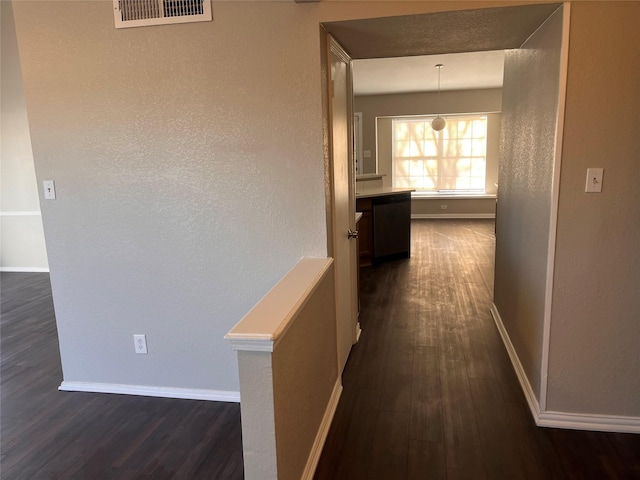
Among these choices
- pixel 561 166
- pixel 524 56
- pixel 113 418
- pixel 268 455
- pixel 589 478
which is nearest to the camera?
pixel 268 455

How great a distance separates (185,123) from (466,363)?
2.30 m

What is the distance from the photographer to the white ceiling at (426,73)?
18.2 ft

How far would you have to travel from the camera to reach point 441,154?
9.04 metres

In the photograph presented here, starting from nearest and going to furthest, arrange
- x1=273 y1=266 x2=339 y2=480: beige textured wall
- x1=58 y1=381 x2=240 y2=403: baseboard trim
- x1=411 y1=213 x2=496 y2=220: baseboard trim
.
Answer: x1=273 y1=266 x2=339 y2=480: beige textured wall < x1=58 y1=381 x2=240 y2=403: baseboard trim < x1=411 y1=213 x2=496 y2=220: baseboard trim

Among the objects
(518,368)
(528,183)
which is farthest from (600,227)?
(518,368)

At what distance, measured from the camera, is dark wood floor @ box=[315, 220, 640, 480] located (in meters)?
2.06

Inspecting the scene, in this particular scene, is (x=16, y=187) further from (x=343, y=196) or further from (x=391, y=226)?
(x=343, y=196)

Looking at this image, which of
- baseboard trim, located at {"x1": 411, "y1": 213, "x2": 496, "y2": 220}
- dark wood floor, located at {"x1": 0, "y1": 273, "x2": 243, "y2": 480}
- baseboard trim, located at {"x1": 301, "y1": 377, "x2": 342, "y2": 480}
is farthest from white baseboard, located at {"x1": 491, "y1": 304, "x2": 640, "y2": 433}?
baseboard trim, located at {"x1": 411, "y1": 213, "x2": 496, "y2": 220}

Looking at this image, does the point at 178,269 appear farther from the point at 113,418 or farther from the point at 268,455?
the point at 268,455

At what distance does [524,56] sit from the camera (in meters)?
2.74

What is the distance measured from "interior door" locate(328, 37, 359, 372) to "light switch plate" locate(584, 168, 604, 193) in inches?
48.8

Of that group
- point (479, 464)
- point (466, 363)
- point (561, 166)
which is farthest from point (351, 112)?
point (479, 464)

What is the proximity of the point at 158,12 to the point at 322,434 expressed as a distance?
2.28 m

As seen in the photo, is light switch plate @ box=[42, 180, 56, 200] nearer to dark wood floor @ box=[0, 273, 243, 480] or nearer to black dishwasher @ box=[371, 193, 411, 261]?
dark wood floor @ box=[0, 273, 243, 480]
